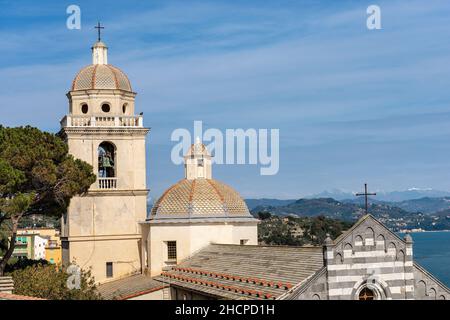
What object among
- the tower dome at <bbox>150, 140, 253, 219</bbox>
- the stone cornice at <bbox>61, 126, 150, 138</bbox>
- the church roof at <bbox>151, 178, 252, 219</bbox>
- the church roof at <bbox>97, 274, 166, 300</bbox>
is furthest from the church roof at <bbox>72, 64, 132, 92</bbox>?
the church roof at <bbox>97, 274, 166, 300</bbox>

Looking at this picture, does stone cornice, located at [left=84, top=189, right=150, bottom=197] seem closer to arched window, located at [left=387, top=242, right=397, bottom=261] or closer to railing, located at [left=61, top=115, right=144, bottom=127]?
railing, located at [left=61, top=115, right=144, bottom=127]

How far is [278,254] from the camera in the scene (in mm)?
33344

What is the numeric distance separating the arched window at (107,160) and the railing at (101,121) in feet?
5.22

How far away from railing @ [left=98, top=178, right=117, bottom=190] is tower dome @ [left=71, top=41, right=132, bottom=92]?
5644 mm

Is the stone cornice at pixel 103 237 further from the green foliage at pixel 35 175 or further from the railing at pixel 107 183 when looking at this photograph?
the green foliage at pixel 35 175

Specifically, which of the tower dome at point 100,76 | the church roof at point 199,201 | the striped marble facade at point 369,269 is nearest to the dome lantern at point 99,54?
the tower dome at point 100,76

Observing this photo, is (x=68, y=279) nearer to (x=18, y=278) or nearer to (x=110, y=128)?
(x=18, y=278)

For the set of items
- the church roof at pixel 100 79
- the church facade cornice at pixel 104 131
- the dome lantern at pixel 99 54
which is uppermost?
the dome lantern at pixel 99 54

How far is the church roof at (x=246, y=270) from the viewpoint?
1142 inches

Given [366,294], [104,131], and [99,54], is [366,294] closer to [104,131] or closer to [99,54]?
[104,131]

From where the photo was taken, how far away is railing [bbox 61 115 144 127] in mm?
46406

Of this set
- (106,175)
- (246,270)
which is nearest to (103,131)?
(106,175)

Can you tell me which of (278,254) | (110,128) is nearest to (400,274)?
(278,254)

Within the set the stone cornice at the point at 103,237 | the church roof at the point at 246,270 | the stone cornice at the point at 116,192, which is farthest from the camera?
the stone cornice at the point at 116,192
